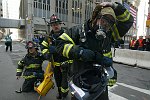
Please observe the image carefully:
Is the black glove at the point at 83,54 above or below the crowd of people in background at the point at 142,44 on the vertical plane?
above

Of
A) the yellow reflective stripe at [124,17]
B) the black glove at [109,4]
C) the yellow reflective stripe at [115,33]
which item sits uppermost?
the black glove at [109,4]

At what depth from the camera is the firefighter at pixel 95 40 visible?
8.50 ft

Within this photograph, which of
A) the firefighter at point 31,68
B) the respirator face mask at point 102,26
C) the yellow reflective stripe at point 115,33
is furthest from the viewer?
the firefighter at point 31,68

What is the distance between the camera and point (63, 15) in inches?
1786

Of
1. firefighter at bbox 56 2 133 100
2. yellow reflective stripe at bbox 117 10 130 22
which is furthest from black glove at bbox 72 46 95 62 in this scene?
yellow reflective stripe at bbox 117 10 130 22

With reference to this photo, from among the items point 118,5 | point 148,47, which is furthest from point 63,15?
point 118,5

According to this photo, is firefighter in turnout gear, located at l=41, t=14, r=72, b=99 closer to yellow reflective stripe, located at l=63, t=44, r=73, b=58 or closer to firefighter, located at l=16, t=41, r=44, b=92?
firefighter, located at l=16, t=41, r=44, b=92

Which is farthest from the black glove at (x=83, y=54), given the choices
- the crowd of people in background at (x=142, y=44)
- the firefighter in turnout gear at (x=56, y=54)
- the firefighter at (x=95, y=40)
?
the crowd of people in background at (x=142, y=44)

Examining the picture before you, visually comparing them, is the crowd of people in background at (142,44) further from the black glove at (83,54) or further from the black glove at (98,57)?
the black glove at (83,54)

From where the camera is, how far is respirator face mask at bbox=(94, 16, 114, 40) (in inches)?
99.5

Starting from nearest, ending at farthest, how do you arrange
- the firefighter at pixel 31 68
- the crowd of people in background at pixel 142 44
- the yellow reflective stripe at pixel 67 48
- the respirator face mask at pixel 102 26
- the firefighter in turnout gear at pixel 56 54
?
the respirator face mask at pixel 102 26
the yellow reflective stripe at pixel 67 48
the firefighter in turnout gear at pixel 56 54
the firefighter at pixel 31 68
the crowd of people in background at pixel 142 44

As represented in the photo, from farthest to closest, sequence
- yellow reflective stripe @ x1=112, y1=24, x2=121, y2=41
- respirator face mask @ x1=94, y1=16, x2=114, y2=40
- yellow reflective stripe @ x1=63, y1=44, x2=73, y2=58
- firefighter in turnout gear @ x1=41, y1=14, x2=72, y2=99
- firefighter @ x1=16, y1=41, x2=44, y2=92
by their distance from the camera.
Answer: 1. firefighter @ x1=16, y1=41, x2=44, y2=92
2. firefighter in turnout gear @ x1=41, y1=14, x2=72, y2=99
3. yellow reflective stripe @ x1=112, y1=24, x2=121, y2=41
4. yellow reflective stripe @ x1=63, y1=44, x2=73, y2=58
5. respirator face mask @ x1=94, y1=16, x2=114, y2=40

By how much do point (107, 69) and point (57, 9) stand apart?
42.1 m

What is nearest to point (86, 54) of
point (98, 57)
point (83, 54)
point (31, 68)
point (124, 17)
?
point (83, 54)
